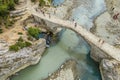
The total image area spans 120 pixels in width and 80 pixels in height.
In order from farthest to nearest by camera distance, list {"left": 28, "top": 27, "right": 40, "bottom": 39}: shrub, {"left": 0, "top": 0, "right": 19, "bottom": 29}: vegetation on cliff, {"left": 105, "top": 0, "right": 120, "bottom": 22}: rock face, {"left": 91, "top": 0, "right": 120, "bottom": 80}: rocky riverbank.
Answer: {"left": 105, "top": 0, "right": 120, "bottom": 22}: rock face
{"left": 0, "top": 0, "right": 19, "bottom": 29}: vegetation on cliff
{"left": 28, "top": 27, "right": 40, "bottom": 39}: shrub
{"left": 91, "top": 0, "right": 120, "bottom": 80}: rocky riverbank

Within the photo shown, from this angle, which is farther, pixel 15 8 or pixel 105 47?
pixel 15 8

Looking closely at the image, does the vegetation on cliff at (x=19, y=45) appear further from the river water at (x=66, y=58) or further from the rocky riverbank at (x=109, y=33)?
the rocky riverbank at (x=109, y=33)

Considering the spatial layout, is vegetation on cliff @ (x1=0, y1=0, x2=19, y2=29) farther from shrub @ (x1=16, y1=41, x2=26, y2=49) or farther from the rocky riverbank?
the rocky riverbank

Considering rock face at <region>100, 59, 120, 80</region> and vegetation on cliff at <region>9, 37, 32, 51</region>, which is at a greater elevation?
vegetation on cliff at <region>9, 37, 32, 51</region>

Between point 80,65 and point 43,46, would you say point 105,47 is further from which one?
point 43,46

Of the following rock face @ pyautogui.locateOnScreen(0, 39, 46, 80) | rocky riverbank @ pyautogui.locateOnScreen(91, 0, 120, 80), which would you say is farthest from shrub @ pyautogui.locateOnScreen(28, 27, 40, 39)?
rocky riverbank @ pyautogui.locateOnScreen(91, 0, 120, 80)

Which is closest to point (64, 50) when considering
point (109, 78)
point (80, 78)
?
point (80, 78)

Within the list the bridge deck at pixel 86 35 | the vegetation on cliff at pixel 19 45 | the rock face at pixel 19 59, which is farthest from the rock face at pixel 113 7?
the vegetation on cliff at pixel 19 45
